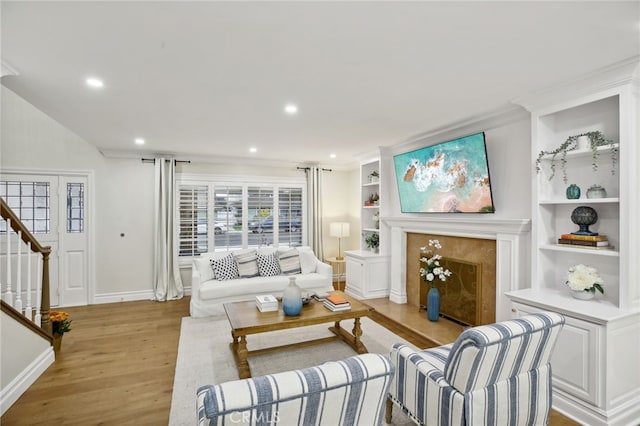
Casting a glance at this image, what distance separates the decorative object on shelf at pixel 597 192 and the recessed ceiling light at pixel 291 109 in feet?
8.34

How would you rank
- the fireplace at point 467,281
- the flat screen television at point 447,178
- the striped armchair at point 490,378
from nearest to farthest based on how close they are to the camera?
1. the striped armchair at point 490,378
2. the flat screen television at point 447,178
3. the fireplace at point 467,281

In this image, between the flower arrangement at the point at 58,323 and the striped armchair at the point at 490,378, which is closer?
the striped armchair at the point at 490,378

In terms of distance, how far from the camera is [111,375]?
9.51 feet

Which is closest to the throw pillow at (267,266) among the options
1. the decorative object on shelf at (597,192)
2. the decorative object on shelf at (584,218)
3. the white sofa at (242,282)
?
the white sofa at (242,282)

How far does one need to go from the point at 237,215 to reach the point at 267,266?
1.47 m

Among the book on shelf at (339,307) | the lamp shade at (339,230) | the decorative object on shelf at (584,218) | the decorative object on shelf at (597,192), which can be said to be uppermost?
the decorative object on shelf at (597,192)

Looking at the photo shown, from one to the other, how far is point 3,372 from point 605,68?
485 cm

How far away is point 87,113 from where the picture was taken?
3.36m

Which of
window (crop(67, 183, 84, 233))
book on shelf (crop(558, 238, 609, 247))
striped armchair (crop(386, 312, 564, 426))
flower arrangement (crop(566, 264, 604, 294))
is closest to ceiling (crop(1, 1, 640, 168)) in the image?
book on shelf (crop(558, 238, 609, 247))

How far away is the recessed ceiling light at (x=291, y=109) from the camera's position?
315 cm

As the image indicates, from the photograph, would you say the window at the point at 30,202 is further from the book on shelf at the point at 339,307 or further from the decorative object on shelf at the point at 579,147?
the decorative object on shelf at the point at 579,147

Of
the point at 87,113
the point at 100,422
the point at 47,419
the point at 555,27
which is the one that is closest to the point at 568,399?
the point at 555,27

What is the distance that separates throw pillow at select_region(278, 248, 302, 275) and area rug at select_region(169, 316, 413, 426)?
122cm

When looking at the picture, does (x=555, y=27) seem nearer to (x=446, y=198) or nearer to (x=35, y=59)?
(x=446, y=198)
